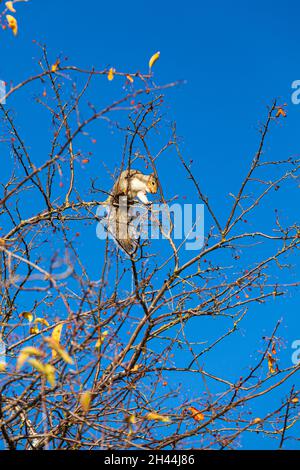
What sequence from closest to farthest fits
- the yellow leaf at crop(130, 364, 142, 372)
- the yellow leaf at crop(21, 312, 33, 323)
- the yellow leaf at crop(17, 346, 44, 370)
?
the yellow leaf at crop(17, 346, 44, 370), the yellow leaf at crop(21, 312, 33, 323), the yellow leaf at crop(130, 364, 142, 372)

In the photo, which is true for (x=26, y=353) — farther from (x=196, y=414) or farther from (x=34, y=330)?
(x=34, y=330)

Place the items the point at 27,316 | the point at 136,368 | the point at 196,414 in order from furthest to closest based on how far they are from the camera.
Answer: the point at 136,368 < the point at 196,414 < the point at 27,316

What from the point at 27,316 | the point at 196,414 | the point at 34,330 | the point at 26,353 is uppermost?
the point at 34,330

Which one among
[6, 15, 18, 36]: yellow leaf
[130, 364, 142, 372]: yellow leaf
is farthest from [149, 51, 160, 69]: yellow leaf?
[130, 364, 142, 372]: yellow leaf

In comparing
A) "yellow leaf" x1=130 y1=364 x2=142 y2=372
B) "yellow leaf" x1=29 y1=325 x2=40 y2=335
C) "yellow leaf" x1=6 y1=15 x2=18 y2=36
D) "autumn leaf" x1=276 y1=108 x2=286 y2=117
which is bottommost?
"yellow leaf" x1=130 y1=364 x2=142 y2=372

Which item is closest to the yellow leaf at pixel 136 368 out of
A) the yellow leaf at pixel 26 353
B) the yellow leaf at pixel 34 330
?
the yellow leaf at pixel 34 330

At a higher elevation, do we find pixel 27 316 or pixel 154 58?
pixel 154 58

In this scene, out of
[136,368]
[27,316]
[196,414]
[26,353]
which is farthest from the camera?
[136,368]

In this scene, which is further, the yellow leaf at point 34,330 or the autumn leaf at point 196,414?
the yellow leaf at point 34,330

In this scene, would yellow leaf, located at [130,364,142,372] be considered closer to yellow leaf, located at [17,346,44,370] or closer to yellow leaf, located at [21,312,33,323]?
yellow leaf, located at [21,312,33,323]

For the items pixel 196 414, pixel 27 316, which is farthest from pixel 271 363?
pixel 27 316

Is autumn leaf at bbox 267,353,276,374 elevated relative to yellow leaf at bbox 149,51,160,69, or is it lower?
lower

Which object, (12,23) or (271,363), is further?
(271,363)

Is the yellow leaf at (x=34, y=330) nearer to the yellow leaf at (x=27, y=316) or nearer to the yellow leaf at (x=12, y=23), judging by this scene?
the yellow leaf at (x=27, y=316)
